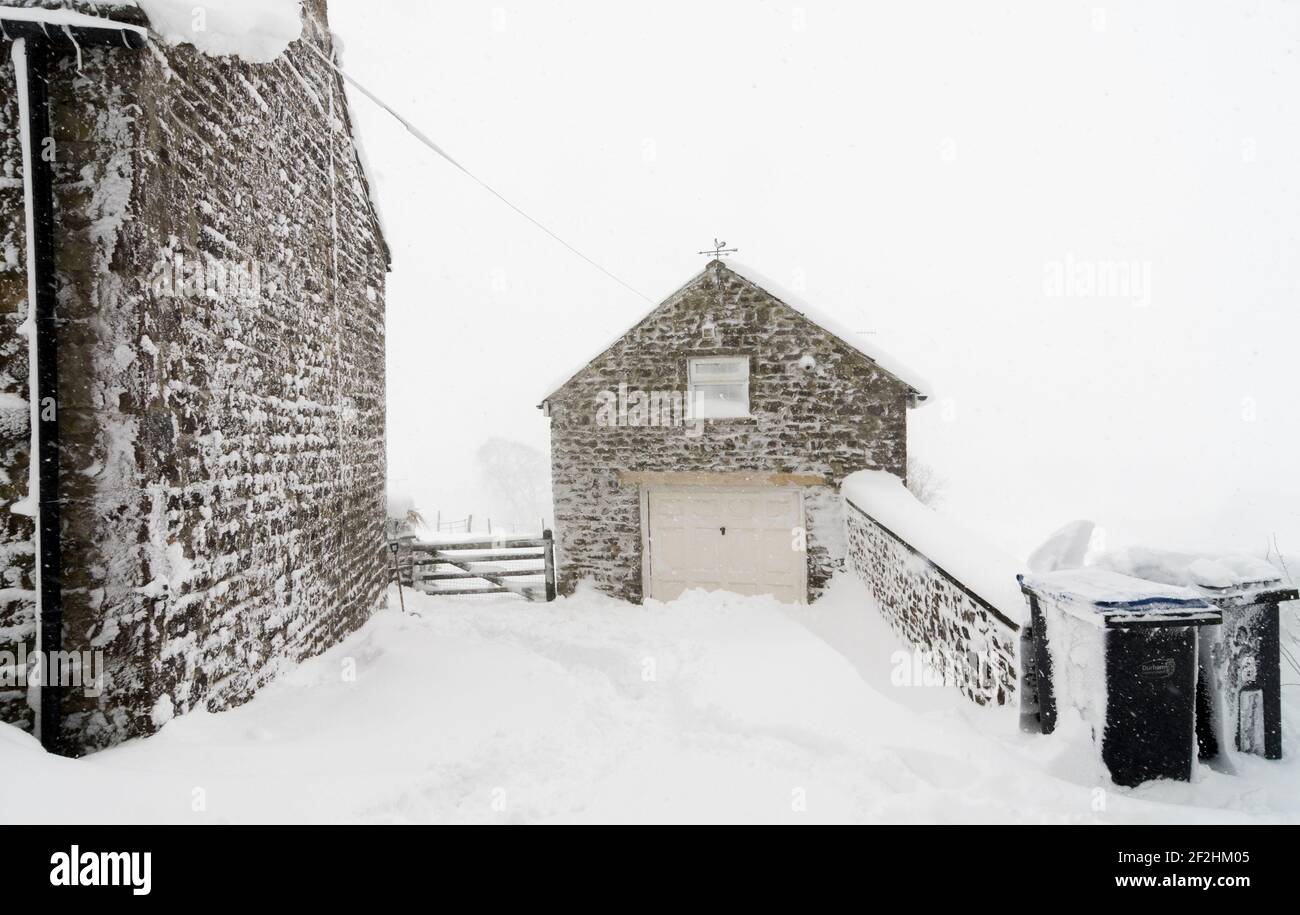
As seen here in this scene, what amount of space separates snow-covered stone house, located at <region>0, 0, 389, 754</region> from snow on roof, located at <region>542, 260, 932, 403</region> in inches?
240

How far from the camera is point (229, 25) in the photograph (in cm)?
369

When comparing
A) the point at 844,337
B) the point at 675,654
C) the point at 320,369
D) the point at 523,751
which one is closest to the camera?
the point at 523,751

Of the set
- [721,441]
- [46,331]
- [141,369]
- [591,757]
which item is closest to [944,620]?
[591,757]

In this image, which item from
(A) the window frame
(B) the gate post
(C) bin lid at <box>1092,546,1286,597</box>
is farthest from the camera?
(B) the gate post

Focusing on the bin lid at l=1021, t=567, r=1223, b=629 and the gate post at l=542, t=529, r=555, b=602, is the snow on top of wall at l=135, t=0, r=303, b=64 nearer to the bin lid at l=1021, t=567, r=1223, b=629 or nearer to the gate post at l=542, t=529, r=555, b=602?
the bin lid at l=1021, t=567, r=1223, b=629

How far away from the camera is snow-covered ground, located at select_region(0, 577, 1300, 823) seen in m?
2.87

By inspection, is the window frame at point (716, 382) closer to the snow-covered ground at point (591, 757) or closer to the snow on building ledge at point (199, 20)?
the snow-covered ground at point (591, 757)

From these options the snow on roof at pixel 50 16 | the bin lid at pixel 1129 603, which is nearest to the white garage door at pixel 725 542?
the bin lid at pixel 1129 603

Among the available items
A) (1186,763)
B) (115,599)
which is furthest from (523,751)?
(1186,763)

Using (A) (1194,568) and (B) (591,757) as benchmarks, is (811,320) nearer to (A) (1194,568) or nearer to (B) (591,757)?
(A) (1194,568)

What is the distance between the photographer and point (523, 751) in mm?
3869

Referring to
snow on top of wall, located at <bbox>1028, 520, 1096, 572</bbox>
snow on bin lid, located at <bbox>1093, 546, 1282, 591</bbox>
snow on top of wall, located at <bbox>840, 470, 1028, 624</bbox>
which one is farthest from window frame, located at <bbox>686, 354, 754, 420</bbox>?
snow on bin lid, located at <bbox>1093, 546, 1282, 591</bbox>
